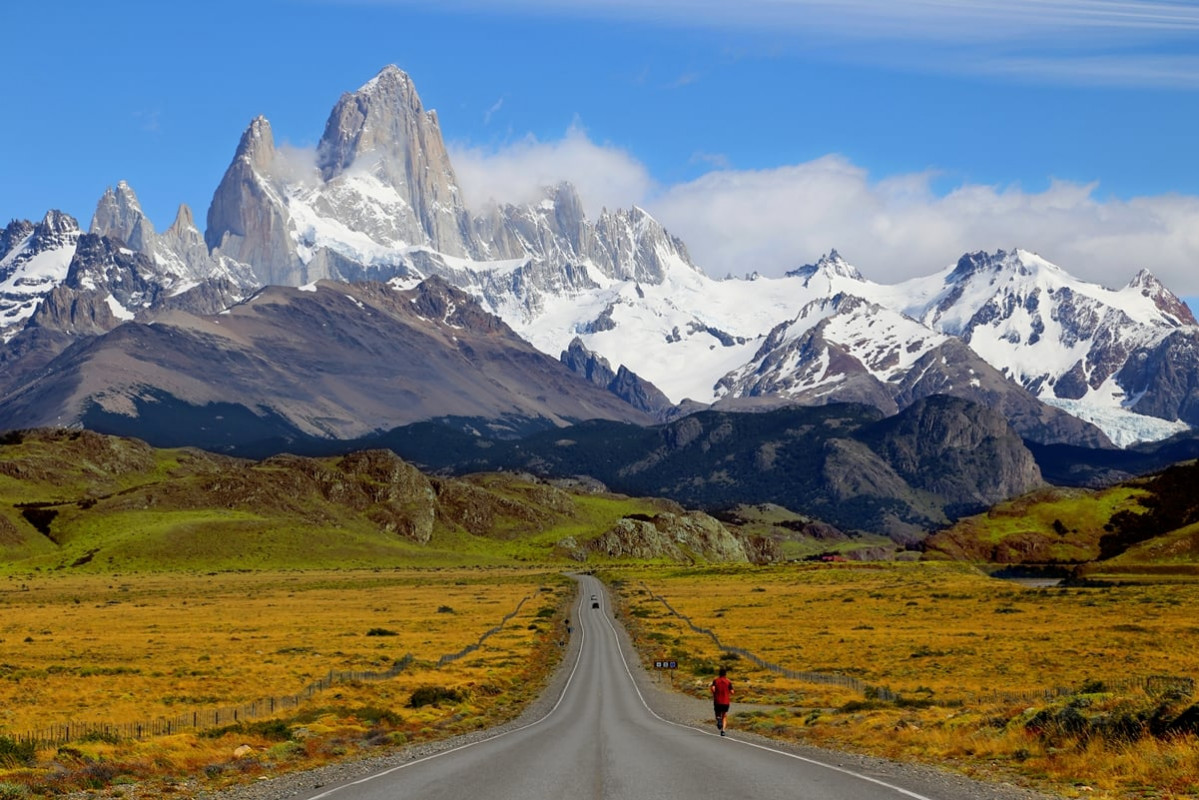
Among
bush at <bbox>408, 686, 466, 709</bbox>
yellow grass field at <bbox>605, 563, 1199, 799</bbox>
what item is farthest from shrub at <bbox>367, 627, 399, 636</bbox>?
bush at <bbox>408, 686, 466, 709</bbox>

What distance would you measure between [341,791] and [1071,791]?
61.6 feet

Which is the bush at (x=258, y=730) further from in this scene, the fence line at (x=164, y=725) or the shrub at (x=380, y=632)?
the shrub at (x=380, y=632)

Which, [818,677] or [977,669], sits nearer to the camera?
[818,677]

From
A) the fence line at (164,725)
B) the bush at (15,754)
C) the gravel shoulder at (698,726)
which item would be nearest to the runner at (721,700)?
the gravel shoulder at (698,726)

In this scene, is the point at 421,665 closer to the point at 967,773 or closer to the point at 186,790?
the point at 186,790

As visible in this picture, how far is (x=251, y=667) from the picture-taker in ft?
244

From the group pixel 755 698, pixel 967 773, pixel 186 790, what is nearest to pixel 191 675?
pixel 755 698

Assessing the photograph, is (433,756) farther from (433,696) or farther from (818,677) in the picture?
(818,677)

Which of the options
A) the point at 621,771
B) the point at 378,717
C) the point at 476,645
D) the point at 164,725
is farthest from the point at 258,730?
the point at 476,645

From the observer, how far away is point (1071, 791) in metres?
29.8

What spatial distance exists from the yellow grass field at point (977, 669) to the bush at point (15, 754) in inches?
1050

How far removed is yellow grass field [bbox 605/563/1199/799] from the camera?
3338 cm

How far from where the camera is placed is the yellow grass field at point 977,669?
3338 centimetres

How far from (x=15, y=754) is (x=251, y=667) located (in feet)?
126
